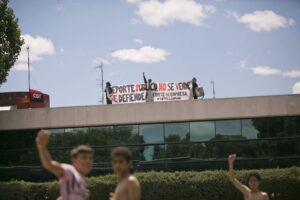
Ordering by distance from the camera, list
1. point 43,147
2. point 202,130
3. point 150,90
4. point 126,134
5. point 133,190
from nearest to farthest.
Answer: point 43,147 → point 133,190 → point 202,130 → point 126,134 → point 150,90

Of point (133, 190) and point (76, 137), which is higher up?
point (76, 137)

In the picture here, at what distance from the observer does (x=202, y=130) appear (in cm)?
2539

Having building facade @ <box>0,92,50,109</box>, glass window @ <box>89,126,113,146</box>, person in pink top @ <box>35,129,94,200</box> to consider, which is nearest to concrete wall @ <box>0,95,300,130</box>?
glass window @ <box>89,126,113,146</box>

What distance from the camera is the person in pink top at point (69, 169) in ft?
18.0

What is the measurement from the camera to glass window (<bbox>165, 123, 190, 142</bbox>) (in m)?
25.4

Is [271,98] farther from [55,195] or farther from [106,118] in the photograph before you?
[55,195]

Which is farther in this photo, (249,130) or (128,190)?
(249,130)

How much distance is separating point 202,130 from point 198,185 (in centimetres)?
484

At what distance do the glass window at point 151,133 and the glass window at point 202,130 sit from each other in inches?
62.8

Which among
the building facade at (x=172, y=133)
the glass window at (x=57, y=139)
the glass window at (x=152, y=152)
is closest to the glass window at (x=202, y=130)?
the building facade at (x=172, y=133)

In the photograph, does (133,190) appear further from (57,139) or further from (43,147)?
(57,139)

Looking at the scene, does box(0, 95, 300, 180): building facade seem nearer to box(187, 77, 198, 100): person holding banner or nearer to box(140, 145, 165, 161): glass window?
box(140, 145, 165, 161): glass window

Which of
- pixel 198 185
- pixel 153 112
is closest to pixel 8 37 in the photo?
pixel 153 112

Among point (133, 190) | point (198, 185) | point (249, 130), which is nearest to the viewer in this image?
point (133, 190)
